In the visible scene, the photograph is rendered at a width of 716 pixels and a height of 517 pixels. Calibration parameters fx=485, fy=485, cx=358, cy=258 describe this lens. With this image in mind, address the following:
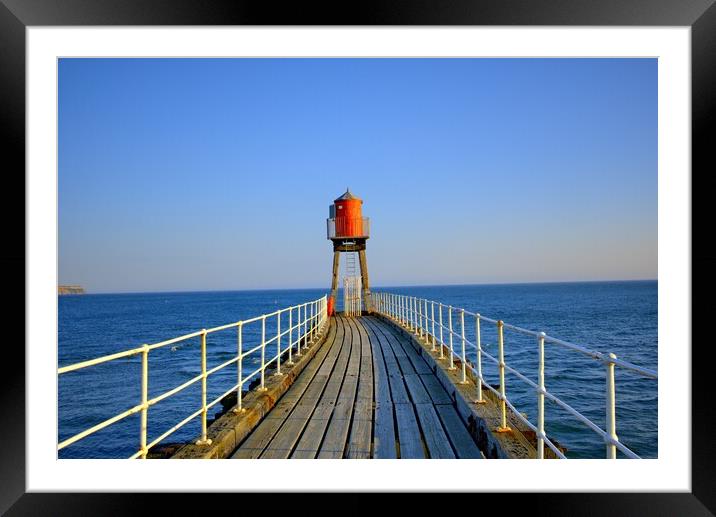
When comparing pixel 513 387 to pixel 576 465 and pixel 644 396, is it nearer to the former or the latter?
pixel 644 396

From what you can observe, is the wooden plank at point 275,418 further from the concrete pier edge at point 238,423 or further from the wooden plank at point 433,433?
the wooden plank at point 433,433

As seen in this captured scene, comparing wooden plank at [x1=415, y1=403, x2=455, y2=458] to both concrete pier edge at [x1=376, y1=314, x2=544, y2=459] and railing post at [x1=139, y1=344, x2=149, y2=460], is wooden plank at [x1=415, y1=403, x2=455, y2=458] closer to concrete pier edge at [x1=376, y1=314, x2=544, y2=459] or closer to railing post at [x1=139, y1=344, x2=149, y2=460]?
concrete pier edge at [x1=376, y1=314, x2=544, y2=459]

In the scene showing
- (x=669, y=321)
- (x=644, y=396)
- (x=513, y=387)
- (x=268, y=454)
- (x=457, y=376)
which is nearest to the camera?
(x=669, y=321)

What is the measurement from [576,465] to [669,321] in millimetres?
942

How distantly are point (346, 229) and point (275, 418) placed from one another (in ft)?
Answer: 42.6

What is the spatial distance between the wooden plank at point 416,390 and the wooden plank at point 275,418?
3.98 feet

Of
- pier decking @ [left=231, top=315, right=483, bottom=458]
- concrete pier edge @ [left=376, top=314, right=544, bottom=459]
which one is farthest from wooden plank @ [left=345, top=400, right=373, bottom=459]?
concrete pier edge @ [left=376, top=314, right=544, bottom=459]

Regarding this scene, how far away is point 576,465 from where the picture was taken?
270cm

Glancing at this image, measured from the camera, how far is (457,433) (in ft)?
12.7
